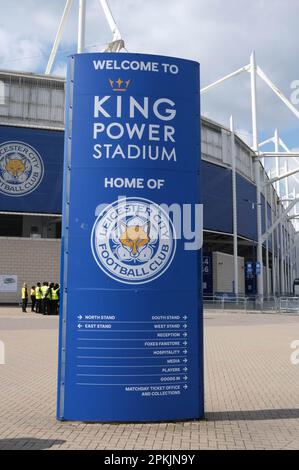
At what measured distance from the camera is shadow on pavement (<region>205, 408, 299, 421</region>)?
6.53 meters

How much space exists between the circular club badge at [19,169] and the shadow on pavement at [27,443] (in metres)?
28.8

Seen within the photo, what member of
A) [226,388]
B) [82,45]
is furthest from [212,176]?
[226,388]

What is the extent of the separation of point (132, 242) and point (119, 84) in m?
1.92

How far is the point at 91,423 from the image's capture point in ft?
20.0

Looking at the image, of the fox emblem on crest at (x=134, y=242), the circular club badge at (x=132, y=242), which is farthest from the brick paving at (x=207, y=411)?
the fox emblem on crest at (x=134, y=242)

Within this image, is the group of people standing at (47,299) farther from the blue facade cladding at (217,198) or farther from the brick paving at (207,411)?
the blue facade cladding at (217,198)

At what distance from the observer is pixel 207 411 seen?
6.95 meters

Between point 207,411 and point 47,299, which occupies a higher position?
point 47,299

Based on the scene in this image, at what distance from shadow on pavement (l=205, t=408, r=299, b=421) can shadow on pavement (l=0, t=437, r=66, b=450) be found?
2033mm

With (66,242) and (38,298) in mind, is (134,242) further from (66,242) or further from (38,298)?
(38,298)

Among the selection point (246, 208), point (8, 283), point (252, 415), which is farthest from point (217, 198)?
point (252, 415)

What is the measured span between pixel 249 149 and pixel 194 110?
47272 mm

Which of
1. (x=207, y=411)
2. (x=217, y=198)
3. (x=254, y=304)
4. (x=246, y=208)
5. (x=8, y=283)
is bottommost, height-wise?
(x=207, y=411)

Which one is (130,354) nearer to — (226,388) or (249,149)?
(226,388)
